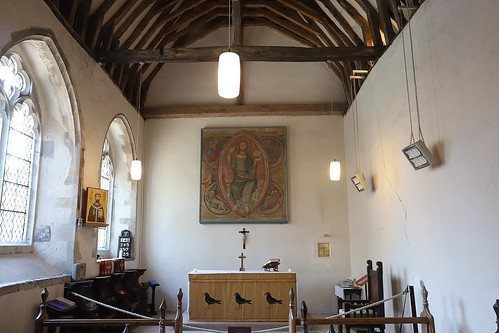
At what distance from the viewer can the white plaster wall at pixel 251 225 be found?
7.53 meters

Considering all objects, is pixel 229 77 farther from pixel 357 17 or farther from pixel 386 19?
pixel 357 17

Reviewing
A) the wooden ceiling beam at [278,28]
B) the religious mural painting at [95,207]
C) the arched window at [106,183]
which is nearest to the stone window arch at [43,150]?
the religious mural painting at [95,207]

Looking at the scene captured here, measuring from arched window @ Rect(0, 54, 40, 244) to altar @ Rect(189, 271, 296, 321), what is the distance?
2291 mm

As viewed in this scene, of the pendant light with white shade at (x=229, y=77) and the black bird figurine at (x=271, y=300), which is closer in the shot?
the pendant light with white shade at (x=229, y=77)

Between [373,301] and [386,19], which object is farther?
[386,19]

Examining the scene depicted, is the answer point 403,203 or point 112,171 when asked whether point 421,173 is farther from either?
point 112,171

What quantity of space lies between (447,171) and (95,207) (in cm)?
416

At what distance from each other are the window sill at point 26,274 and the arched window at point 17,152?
250mm

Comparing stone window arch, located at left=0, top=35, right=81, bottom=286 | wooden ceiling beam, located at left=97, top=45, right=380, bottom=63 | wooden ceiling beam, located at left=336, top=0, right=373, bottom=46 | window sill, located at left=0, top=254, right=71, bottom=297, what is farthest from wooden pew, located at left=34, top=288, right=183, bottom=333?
wooden ceiling beam, located at left=336, top=0, right=373, bottom=46

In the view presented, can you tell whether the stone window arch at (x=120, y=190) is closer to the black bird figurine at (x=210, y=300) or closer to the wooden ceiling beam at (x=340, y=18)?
the black bird figurine at (x=210, y=300)

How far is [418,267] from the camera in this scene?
4.41 m

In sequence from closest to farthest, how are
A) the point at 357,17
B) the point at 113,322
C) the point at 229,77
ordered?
the point at 113,322 → the point at 229,77 → the point at 357,17

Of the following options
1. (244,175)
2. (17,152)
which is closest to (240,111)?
(244,175)

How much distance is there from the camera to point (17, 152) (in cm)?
475
